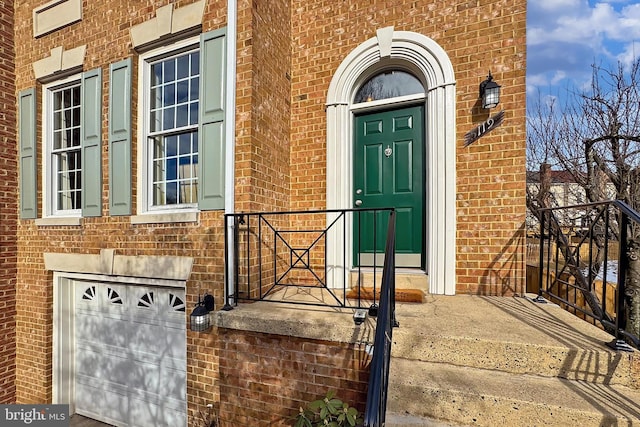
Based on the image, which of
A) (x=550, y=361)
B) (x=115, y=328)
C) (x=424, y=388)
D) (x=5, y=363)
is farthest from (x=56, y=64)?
(x=550, y=361)

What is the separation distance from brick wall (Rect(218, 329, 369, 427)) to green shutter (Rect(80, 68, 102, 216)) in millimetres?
2536

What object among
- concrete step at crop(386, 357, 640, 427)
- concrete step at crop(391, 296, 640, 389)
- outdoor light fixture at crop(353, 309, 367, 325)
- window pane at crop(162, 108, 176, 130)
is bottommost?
concrete step at crop(386, 357, 640, 427)

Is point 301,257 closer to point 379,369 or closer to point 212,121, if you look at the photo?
point 212,121

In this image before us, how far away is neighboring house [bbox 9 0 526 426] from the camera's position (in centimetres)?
313

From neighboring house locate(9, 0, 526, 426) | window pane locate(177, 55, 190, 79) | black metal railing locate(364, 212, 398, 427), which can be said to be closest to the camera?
black metal railing locate(364, 212, 398, 427)

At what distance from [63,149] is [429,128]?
5014 millimetres

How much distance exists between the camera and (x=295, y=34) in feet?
12.9

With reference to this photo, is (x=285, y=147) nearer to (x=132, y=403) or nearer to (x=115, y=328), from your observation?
(x=115, y=328)

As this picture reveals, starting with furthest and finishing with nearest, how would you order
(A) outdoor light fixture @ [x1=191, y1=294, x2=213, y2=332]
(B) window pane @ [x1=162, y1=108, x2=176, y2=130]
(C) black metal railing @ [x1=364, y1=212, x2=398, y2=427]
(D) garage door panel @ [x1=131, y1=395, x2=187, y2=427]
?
1. (B) window pane @ [x1=162, y1=108, x2=176, y2=130]
2. (D) garage door panel @ [x1=131, y1=395, x2=187, y2=427]
3. (A) outdoor light fixture @ [x1=191, y1=294, x2=213, y2=332]
4. (C) black metal railing @ [x1=364, y1=212, x2=398, y2=427]

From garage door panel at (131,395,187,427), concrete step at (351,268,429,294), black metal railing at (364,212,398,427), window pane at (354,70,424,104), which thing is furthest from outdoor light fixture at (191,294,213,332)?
window pane at (354,70,424,104)

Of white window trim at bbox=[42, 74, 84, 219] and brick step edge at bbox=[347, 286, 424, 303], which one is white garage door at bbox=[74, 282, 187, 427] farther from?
brick step edge at bbox=[347, 286, 424, 303]

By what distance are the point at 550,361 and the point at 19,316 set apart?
6.58 m

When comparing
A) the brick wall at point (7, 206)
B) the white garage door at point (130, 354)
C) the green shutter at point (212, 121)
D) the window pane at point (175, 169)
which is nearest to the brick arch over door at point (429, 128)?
the green shutter at point (212, 121)

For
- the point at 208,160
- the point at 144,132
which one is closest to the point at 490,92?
the point at 208,160
